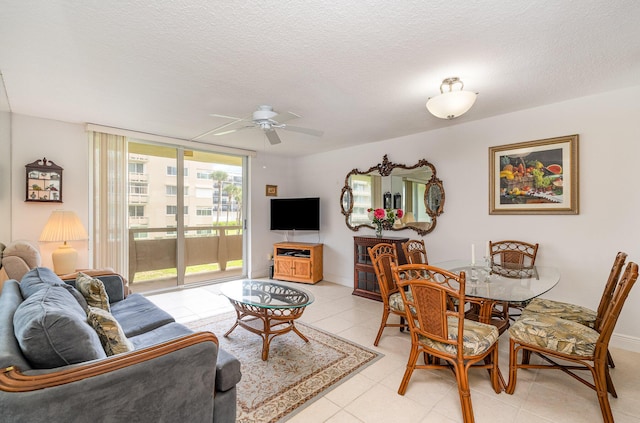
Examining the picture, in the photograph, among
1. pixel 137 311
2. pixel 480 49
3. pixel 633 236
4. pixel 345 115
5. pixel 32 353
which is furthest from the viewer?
pixel 345 115

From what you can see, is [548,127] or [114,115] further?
[114,115]

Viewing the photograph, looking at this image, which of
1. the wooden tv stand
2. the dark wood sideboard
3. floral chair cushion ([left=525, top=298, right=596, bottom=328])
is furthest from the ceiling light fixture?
the wooden tv stand

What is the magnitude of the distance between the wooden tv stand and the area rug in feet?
6.25

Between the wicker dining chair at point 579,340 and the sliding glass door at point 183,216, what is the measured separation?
4.56m

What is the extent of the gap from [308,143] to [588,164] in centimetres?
352

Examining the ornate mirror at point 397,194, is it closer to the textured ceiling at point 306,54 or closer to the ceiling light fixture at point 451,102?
the textured ceiling at point 306,54

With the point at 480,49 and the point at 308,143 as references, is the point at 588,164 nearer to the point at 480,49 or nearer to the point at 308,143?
the point at 480,49

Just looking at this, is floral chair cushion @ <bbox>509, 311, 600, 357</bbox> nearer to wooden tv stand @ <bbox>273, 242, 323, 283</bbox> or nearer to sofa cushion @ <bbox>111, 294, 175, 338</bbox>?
sofa cushion @ <bbox>111, 294, 175, 338</bbox>

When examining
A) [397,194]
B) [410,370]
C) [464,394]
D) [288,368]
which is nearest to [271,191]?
[397,194]

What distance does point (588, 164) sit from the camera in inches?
113

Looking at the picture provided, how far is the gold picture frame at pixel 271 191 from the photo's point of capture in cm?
577

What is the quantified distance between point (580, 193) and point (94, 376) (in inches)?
159

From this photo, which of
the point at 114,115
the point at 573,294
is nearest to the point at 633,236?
the point at 573,294

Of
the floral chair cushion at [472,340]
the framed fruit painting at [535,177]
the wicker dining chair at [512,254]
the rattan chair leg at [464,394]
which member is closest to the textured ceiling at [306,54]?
the framed fruit painting at [535,177]
